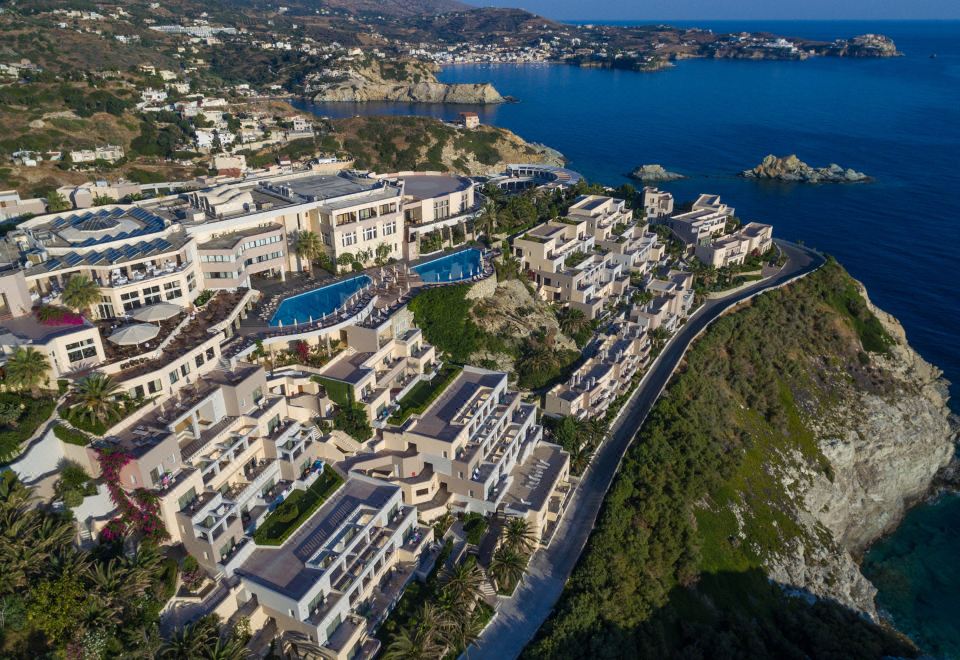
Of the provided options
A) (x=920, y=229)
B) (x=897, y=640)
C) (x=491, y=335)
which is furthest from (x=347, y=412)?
(x=920, y=229)

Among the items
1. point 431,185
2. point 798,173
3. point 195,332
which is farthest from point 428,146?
point 195,332

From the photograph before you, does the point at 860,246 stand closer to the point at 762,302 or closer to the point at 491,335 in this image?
the point at 762,302

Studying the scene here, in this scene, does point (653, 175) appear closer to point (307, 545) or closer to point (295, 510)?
point (295, 510)

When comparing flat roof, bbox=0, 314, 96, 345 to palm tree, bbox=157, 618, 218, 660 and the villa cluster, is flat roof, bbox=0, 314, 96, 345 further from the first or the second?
palm tree, bbox=157, 618, 218, 660

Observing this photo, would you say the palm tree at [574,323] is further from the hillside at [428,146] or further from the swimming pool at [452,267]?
the hillside at [428,146]

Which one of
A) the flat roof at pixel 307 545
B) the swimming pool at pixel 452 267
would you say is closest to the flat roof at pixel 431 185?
the swimming pool at pixel 452 267

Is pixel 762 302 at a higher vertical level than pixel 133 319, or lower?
lower
